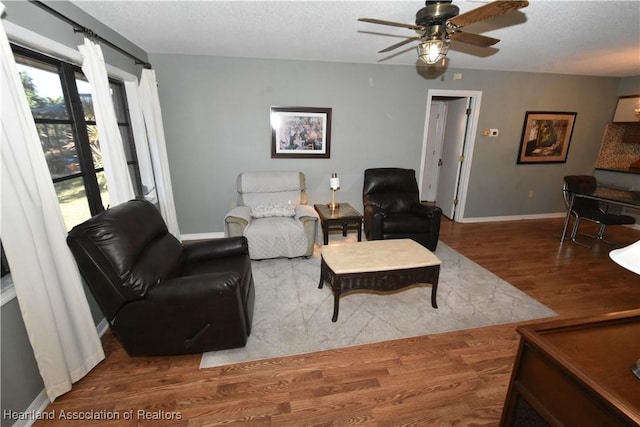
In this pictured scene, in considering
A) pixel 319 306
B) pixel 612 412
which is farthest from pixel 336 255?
pixel 612 412

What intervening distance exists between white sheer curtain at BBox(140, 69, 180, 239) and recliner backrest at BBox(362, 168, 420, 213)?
258 centimetres

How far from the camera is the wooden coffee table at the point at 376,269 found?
2162 millimetres

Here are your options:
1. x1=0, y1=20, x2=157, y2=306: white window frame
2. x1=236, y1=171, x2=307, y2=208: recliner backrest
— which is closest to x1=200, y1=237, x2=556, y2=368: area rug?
x1=236, y1=171, x2=307, y2=208: recliner backrest

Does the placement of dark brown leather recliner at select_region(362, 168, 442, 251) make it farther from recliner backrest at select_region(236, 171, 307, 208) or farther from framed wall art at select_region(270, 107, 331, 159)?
recliner backrest at select_region(236, 171, 307, 208)

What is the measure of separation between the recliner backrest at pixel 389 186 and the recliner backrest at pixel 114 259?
2.77 meters

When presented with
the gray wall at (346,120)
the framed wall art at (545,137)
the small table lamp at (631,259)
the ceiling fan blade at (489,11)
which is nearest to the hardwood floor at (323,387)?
the small table lamp at (631,259)

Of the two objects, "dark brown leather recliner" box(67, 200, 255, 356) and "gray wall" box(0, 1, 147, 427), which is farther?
"dark brown leather recliner" box(67, 200, 255, 356)

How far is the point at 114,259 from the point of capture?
161 centimetres

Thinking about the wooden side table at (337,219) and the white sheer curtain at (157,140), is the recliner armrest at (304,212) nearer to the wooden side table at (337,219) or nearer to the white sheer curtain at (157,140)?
the wooden side table at (337,219)

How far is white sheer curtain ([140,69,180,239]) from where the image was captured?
9.99ft

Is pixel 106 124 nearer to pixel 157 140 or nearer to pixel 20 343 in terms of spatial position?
pixel 157 140

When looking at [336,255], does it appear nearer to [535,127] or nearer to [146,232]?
[146,232]

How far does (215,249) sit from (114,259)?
83 centimetres

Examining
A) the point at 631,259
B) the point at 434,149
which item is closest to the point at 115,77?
the point at 631,259
